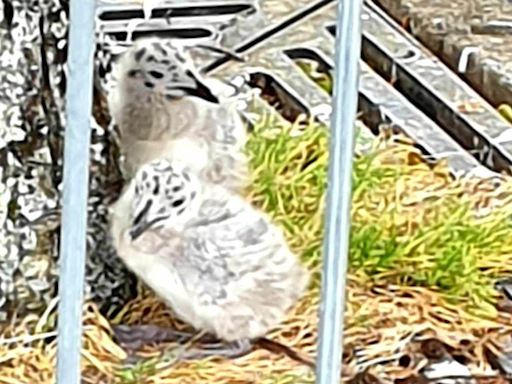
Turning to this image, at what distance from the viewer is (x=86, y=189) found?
83cm

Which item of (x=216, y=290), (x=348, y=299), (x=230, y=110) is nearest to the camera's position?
(x=216, y=290)

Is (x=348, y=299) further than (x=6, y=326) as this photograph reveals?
Yes

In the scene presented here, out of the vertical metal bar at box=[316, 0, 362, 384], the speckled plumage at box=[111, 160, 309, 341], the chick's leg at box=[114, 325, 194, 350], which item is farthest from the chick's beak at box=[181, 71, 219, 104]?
the vertical metal bar at box=[316, 0, 362, 384]

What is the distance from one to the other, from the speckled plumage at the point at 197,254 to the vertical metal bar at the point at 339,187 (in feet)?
1.21

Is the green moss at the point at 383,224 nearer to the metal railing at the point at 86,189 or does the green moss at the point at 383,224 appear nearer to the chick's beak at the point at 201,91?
the chick's beak at the point at 201,91

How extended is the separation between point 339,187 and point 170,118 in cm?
53

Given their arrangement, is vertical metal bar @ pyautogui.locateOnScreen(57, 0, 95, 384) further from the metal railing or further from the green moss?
the green moss

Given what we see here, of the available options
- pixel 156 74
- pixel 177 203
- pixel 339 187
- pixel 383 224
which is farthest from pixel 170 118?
pixel 339 187

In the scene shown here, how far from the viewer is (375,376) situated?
1280mm

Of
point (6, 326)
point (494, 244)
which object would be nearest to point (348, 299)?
point (494, 244)

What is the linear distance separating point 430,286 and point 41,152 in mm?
422

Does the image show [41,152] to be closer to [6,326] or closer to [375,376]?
[6,326]

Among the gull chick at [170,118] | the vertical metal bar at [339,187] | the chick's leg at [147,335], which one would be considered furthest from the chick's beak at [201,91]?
the vertical metal bar at [339,187]

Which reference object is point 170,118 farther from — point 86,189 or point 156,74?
point 86,189
